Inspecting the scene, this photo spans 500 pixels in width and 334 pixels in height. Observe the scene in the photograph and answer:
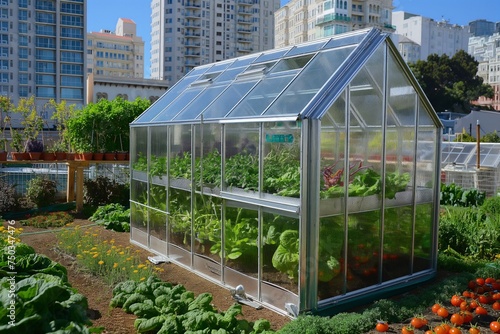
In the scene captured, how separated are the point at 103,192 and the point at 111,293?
7594 mm

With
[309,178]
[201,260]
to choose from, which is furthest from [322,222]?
[201,260]

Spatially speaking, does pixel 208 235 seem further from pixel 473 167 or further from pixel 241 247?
pixel 473 167

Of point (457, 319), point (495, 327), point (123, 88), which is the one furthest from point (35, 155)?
point (123, 88)

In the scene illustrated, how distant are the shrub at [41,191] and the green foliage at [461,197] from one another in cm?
1078

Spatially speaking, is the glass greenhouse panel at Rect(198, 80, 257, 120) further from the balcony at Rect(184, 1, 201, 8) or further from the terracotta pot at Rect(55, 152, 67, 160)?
the balcony at Rect(184, 1, 201, 8)

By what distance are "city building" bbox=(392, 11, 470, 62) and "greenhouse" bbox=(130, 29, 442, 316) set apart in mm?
100785

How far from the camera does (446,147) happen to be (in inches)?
734

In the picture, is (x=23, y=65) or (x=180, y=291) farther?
(x=23, y=65)

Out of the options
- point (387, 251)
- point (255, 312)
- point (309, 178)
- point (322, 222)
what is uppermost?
point (309, 178)

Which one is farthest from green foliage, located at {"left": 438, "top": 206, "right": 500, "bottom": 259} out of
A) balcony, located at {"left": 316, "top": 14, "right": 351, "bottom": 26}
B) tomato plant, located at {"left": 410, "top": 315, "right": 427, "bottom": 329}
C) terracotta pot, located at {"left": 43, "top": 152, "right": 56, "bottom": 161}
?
balcony, located at {"left": 316, "top": 14, "right": 351, "bottom": 26}

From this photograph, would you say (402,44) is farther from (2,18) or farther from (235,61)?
(235,61)

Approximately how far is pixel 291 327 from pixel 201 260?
3.03 meters

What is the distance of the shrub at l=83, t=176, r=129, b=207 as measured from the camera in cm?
1380

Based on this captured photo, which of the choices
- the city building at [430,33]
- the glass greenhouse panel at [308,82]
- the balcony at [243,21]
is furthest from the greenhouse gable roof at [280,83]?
the city building at [430,33]
